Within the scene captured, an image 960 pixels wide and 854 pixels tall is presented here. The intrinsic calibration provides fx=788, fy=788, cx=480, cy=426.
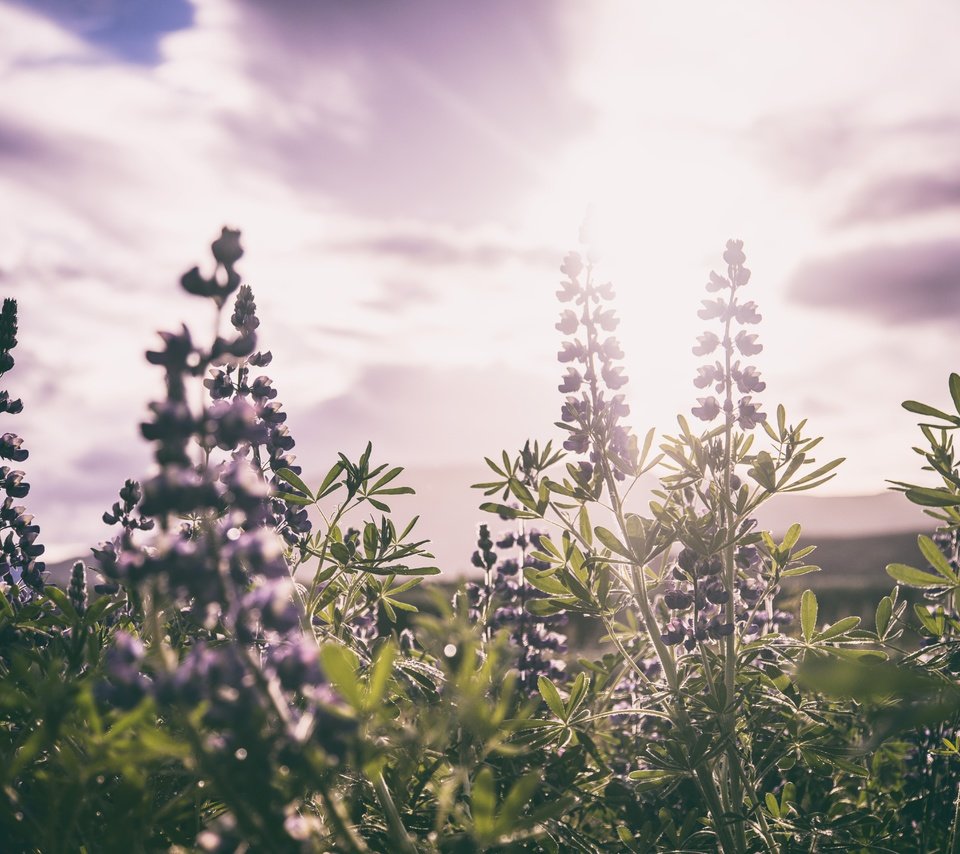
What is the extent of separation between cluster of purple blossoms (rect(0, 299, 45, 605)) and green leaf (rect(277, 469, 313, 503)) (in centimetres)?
130

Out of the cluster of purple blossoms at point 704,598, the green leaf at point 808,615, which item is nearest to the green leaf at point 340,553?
the cluster of purple blossoms at point 704,598

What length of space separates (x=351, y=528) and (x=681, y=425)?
1742 millimetres

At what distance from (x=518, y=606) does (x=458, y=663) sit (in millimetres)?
2681

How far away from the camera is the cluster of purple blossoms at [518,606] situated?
3.95 m

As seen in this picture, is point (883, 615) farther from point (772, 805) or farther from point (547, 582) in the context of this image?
point (547, 582)

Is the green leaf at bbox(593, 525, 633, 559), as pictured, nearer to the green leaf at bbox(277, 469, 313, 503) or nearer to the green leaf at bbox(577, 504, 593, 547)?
the green leaf at bbox(577, 504, 593, 547)

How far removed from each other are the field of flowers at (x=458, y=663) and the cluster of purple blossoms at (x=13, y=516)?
1cm

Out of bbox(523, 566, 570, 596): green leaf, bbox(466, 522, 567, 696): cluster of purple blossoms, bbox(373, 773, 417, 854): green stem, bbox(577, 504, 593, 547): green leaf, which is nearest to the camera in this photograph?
bbox(373, 773, 417, 854): green stem

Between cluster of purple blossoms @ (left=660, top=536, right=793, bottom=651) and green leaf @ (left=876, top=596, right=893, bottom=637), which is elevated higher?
cluster of purple blossoms @ (left=660, top=536, right=793, bottom=651)

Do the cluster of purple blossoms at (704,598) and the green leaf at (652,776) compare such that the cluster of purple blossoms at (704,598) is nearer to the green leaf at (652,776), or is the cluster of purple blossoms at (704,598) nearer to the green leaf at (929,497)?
the green leaf at (652,776)

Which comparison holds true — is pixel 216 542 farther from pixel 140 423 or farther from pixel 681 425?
pixel 681 425

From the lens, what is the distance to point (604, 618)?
123 inches

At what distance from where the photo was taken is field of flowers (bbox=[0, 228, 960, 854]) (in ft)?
4.34

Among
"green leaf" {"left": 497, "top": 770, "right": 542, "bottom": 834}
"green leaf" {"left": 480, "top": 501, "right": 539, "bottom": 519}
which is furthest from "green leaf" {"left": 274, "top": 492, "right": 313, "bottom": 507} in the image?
"green leaf" {"left": 497, "top": 770, "right": 542, "bottom": 834}
